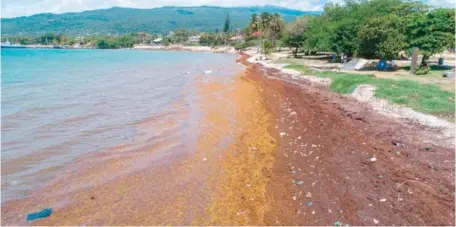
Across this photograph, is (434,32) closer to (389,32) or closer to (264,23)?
(389,32)

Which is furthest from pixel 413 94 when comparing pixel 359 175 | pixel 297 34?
pixel 297 34

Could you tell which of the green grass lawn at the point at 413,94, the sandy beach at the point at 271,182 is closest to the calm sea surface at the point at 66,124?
the sandy beach at the point at 271,182

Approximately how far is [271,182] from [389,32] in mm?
23781

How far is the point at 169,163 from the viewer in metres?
9.76

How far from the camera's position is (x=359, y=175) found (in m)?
8.00

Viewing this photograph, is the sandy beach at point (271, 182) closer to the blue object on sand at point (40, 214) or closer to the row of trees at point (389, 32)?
the blue object on sand at point (40, 214)

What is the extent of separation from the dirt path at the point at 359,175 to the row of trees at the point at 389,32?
49.4ft

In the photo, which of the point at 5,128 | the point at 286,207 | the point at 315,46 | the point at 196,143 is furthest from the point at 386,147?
the point at 315,46

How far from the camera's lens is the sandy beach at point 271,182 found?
6512mm

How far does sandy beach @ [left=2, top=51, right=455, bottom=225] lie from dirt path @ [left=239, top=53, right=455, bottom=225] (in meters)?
0.02

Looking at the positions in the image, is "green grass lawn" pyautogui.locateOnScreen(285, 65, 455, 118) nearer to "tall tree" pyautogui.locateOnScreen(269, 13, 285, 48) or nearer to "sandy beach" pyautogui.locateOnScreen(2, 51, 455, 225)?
"sandy beach" pyautogui.locateOnScreen(2, 51, 455, 225)

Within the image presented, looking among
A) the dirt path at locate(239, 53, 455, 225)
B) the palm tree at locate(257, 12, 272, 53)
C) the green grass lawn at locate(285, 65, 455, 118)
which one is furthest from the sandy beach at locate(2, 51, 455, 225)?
the palm tree at locate(257, 12, 272, 53)

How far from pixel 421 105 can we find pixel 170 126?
35.0 feet

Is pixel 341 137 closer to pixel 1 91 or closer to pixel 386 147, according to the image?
pixel 386 147
